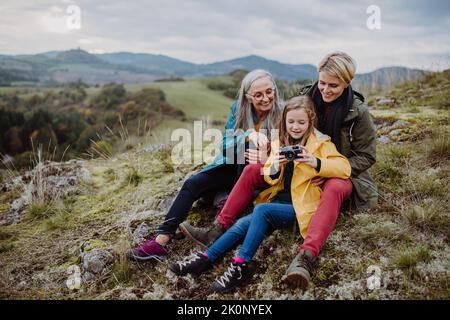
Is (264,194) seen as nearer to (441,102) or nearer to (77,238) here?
(77,238)

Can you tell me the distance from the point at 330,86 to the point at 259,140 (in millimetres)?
830

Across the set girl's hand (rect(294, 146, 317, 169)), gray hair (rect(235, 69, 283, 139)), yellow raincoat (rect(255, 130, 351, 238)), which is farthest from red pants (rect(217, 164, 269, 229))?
gray hair (rect(235, 69, 283, 139))

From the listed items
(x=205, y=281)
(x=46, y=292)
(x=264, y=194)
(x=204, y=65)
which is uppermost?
(x=204, y=65)

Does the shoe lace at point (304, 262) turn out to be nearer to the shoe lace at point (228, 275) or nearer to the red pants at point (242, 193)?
the shoe lace at point (228, 275)

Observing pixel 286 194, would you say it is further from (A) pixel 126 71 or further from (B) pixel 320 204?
(A) pixel 126 71

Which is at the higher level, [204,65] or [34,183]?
[204,65]

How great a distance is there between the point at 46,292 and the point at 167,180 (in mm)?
2356

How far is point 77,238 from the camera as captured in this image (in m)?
4.34

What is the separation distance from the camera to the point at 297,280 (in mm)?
2736

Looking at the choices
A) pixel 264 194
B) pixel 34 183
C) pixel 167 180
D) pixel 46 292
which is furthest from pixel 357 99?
pixel 34 183

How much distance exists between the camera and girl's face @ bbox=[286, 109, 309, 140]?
10.6ft

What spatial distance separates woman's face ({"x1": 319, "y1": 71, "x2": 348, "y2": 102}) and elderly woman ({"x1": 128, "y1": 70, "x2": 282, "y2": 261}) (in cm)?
62

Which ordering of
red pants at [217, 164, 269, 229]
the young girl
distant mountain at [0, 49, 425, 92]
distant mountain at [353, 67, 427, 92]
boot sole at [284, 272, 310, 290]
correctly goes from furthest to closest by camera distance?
distant mountain at [0, 49, 425, 92], distant mountain at [353, 67, 427, 92], red pants at [217, 164, 269, 229], the young girl, boot sole at [284, 272, 310, 290]

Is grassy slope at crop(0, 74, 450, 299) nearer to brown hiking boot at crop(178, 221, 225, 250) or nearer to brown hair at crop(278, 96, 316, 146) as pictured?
brown hiking boot at crop(178, 221, 225, 250)
